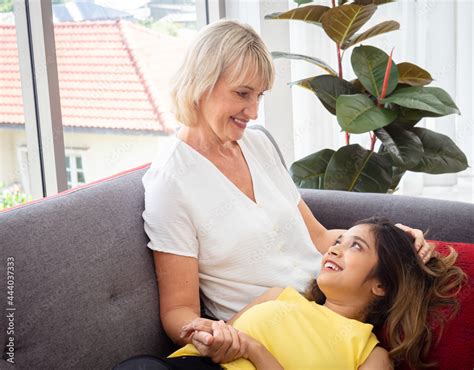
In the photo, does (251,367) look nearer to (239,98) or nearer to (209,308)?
(209,308)

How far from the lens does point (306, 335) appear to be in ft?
5.53

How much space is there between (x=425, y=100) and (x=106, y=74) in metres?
1.32

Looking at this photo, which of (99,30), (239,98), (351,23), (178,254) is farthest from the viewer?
(99,30)

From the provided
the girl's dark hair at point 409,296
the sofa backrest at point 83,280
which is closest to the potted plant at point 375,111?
the girl's dark hair at point 409,296

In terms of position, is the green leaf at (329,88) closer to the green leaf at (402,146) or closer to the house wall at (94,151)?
the green leaf at (402,146)

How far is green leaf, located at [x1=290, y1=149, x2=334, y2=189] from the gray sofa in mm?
823

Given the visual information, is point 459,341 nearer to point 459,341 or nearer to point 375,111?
point 459,341

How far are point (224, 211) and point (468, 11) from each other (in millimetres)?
2287

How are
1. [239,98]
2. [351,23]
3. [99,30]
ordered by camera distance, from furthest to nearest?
[99,30]
[351,23]
[239,98]

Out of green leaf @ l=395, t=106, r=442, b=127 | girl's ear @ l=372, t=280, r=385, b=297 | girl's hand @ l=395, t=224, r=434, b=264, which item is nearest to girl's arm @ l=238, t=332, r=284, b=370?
girl's ear @ l=372, t=280, r=385, b=297

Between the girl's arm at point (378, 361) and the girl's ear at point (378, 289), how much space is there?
0.42ft

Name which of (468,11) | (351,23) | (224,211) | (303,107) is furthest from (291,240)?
(468,11)

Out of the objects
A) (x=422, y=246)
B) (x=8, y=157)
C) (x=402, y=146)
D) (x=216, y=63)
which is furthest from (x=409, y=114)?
(x=8, y=157)

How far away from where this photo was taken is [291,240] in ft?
6.60
